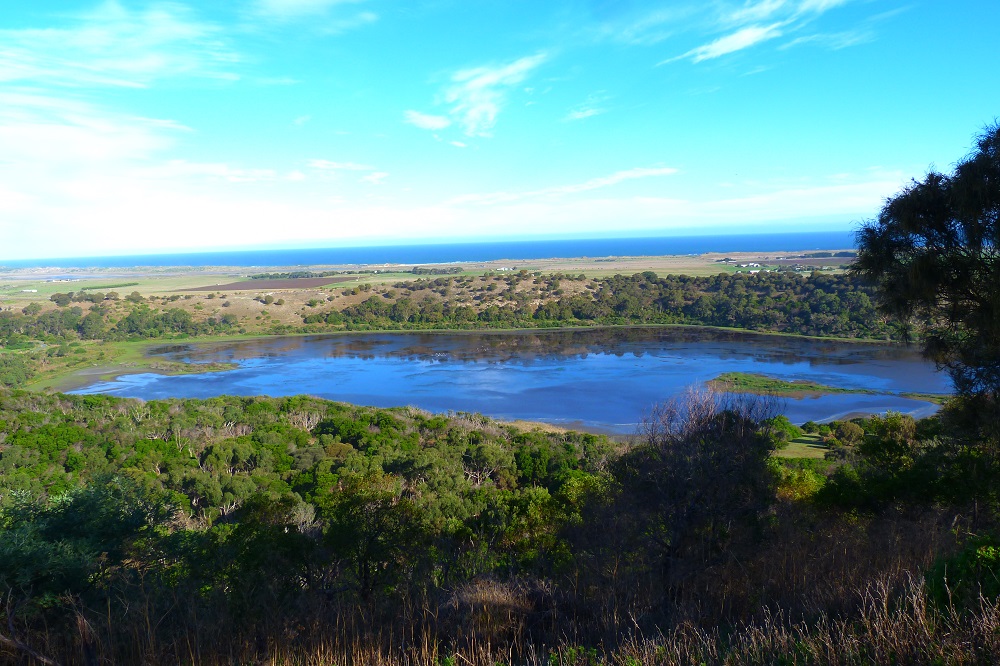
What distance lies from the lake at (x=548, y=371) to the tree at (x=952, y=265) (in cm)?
1884

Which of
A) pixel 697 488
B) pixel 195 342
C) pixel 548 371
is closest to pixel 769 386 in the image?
pixel 548 371

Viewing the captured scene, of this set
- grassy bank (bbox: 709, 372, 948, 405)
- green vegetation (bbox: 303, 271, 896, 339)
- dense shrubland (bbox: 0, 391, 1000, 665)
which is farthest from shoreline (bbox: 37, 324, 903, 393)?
dense shrubland (bbox: 0, 391, 1000, 665)

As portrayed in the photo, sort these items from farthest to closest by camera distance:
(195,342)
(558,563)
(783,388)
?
(195,342)
(783,388)
(558,563)

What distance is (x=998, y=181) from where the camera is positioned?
5.33 m

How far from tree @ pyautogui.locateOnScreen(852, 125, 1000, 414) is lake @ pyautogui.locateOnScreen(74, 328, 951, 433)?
1884 cm

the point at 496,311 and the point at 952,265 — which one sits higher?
the point at 952,265

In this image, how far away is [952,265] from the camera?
5770mm

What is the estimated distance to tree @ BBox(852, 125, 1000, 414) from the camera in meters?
5.43

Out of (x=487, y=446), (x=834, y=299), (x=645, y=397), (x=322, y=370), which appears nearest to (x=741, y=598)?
(x=487, y=446)

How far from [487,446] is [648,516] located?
963 cm

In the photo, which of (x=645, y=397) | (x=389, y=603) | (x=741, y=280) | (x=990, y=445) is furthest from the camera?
(x=741, y=280)

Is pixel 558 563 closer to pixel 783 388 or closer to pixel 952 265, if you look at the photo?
pixel 952 265

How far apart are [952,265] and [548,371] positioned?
32925 mm

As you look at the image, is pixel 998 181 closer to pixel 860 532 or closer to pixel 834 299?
pixel 860 532
